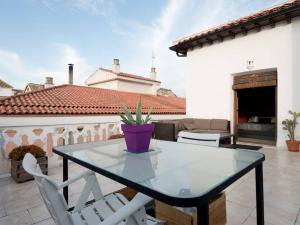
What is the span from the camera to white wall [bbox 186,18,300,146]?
517 cm

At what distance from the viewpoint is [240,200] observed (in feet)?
7.77

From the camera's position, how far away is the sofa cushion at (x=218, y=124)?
6.17 meters

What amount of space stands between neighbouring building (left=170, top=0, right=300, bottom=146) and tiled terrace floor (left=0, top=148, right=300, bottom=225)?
113 inches

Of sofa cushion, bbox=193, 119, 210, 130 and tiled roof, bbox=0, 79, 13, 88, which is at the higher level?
tiled roof, bbox=0, 79, 13, 88

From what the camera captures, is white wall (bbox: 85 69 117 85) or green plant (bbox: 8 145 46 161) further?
white wall (bbox: 85 69 117 85)

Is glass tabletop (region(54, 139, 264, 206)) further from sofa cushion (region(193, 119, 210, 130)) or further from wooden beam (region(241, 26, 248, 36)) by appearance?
wooden beam (region(241, 26, 248, 36))

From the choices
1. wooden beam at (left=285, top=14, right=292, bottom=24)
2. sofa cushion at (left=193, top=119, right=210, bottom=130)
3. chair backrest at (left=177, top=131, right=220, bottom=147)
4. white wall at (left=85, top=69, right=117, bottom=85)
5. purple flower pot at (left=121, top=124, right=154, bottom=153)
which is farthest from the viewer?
white wall at (left=85, top=69, right=117, bottom=85)

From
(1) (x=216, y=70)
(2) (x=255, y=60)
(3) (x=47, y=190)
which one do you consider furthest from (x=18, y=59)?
(3) (x=47, y=190)

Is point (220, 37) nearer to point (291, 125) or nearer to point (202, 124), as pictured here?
point (202, 124)

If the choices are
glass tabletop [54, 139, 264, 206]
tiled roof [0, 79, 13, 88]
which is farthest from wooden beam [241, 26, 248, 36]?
tiled roof [0, 79, 13, 88]

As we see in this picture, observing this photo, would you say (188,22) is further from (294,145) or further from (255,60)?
(294,145)

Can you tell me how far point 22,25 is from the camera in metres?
6.98

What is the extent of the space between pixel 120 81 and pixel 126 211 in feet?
42.2

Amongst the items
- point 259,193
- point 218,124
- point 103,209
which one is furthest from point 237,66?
point 103,209
